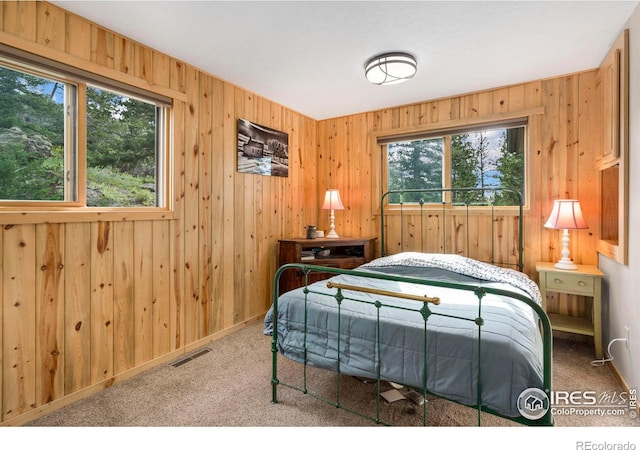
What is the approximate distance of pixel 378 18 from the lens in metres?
2.03

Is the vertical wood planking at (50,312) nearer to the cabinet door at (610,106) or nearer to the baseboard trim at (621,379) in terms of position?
the baseboard trim at (621,379)

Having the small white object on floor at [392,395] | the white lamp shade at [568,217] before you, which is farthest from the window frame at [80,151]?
the white lamp shade at [568,217]

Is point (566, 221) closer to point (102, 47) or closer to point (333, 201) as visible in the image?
point (333, 201)

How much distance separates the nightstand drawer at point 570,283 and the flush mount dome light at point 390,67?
2042 millimetres

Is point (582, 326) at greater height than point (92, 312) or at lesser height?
lesser

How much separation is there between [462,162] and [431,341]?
98.2 inches

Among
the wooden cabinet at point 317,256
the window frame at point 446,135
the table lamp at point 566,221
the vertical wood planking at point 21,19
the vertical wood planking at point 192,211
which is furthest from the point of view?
the wooden cabinet at point 317,256

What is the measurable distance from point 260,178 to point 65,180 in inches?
68.5

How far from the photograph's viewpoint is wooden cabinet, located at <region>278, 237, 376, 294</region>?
3439mm

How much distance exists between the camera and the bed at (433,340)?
4.24 feet

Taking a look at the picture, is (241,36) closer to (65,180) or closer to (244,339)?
(65,180)

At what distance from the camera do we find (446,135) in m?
3.40

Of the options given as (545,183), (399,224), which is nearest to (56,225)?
(399,224)
